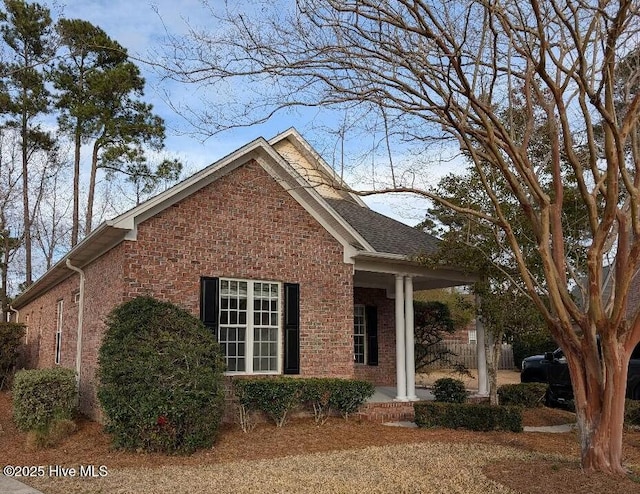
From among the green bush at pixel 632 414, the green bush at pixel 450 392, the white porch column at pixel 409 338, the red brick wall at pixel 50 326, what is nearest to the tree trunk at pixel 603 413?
the green bush at pixel 632 414

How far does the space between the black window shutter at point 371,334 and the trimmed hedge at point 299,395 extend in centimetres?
440

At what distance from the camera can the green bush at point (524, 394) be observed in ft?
46.0

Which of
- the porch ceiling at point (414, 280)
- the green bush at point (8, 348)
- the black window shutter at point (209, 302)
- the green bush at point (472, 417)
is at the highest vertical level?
the porch ceiling at point (414, 280)

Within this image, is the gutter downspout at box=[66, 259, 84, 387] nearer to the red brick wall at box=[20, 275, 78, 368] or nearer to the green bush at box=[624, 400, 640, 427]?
the red brick wall at box=[20, 275, 78, 368]

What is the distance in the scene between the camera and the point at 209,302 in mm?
11102

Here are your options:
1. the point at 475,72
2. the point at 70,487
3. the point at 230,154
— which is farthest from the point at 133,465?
the point at 475,72

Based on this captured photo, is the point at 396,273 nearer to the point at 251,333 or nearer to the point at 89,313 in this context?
the point at 251,333

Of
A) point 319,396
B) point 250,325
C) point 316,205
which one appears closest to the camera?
point 319,396

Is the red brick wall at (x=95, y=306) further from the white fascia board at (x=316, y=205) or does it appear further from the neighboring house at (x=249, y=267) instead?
the white fascia board at (x=316, y=205)

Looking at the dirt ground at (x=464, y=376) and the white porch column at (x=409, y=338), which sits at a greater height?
the white porch column at (x=409, y=338)

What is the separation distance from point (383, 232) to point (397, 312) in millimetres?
2678

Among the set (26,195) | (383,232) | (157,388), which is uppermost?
(26,195)

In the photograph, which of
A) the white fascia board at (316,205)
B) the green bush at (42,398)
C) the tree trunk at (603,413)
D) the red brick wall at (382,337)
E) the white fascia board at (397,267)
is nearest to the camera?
the tree trunk at (603,413)

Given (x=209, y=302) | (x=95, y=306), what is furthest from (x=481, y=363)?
(x=95, y=306)
